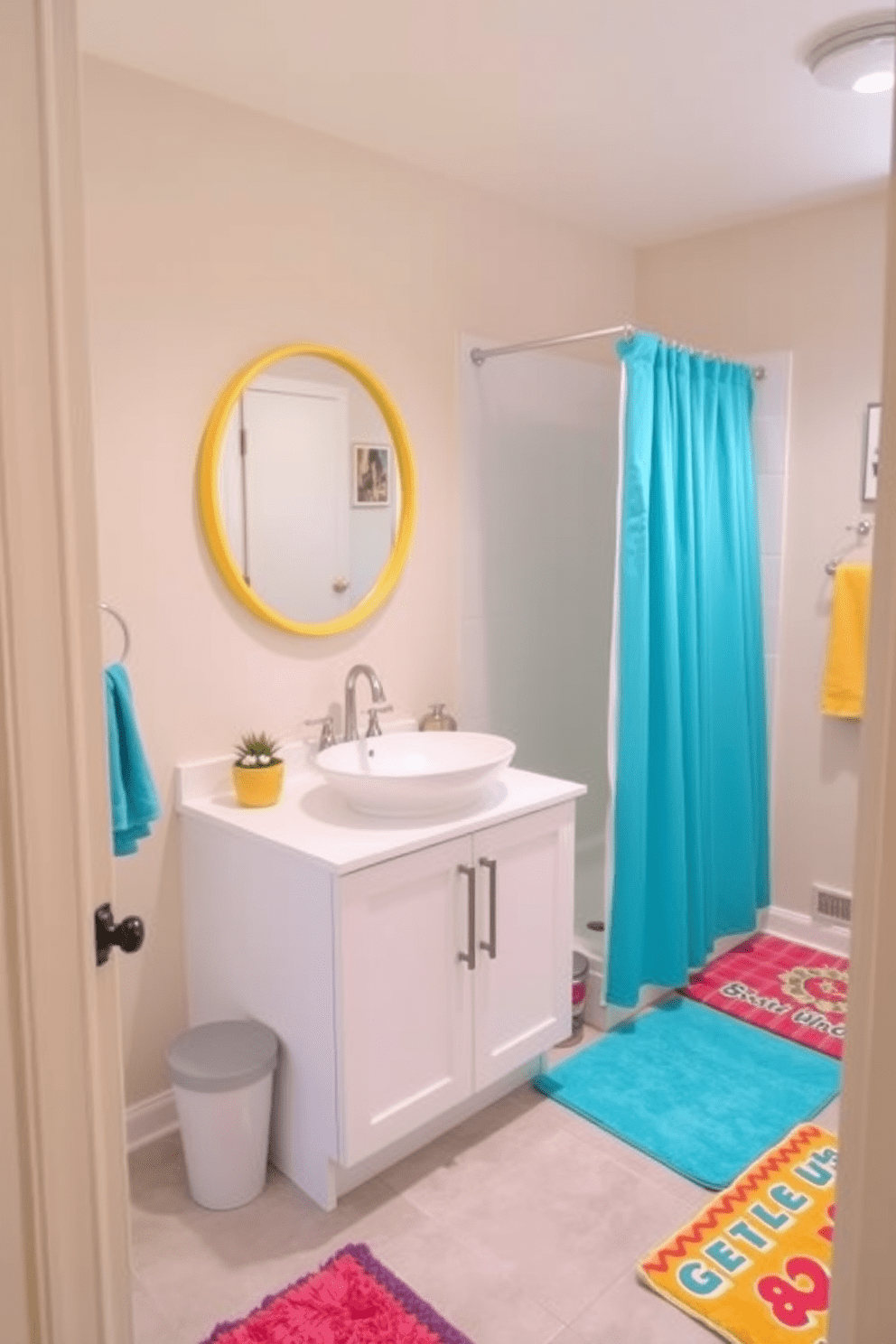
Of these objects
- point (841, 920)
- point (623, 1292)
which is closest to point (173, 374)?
point (623, 1292)

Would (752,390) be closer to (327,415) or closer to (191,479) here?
(327,415)

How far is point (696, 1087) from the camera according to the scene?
2389 millimetres

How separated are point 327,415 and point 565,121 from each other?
0.88 metres

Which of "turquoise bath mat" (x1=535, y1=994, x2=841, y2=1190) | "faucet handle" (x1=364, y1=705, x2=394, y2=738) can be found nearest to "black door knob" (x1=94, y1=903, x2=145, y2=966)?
"faucet handle" (x1=364, y1=705, x2=394, y2=738)

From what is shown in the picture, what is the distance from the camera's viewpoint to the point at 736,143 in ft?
7.91

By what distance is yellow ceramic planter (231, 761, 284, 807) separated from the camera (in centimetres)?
216

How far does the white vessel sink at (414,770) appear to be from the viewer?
2.02 m

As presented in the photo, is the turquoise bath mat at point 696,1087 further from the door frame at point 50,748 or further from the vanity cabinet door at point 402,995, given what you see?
the door frame at point 50,748

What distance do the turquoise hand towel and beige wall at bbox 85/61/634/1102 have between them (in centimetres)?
25

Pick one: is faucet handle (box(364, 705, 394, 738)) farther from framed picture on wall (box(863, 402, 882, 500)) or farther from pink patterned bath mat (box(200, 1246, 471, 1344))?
framed picture on wall (box(863, 402, 882, 500))

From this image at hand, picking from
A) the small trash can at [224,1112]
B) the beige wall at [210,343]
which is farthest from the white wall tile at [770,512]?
the small trash can at [224,1112]

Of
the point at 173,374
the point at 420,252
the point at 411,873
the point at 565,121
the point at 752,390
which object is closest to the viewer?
the point at 411,873

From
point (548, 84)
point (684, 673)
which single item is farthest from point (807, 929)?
point (548, 84)

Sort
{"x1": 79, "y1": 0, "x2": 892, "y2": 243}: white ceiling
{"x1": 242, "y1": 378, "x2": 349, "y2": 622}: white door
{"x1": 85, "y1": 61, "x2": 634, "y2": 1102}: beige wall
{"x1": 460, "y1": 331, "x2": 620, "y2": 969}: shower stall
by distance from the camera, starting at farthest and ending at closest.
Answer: {"x1": 460, "y1": 331, "x2": 620, "y2": 969}: shower stall, {"x1": 242, "y1": 378, "x2": 349, "y2": 622}: white door, {"x1": 85, "y1": 61, "x2": 634, "y2": 1102}: beige wall, {"x1": 79, "y1": 0, "x2": 892, "y2": 243}: white ceiling
